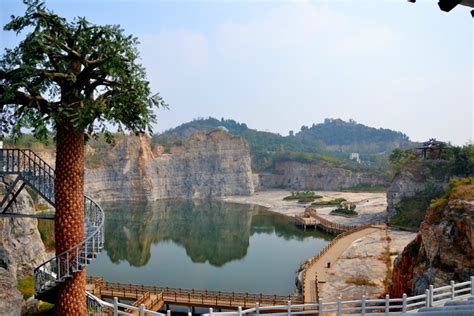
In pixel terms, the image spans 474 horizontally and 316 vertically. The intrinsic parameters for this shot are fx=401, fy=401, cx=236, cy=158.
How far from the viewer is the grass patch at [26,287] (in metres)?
15.7

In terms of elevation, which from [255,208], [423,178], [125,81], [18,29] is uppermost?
[18,29]

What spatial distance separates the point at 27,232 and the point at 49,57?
19.2m

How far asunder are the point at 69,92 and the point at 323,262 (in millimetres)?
27435

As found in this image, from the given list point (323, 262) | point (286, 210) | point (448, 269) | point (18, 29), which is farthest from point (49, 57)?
point (286, 210)

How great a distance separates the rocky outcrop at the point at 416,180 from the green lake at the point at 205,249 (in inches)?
497

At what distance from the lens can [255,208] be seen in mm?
83438

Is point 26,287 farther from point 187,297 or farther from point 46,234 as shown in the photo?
point 46,234

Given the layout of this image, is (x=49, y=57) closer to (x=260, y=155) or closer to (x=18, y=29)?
(x=18, y=29)

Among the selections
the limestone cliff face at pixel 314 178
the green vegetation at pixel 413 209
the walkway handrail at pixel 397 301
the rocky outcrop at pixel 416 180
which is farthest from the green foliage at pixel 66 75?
the limestone cliff face at pixel 314 178

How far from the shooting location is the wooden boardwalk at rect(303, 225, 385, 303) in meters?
25.7

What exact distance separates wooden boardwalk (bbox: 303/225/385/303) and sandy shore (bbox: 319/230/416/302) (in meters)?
0.46

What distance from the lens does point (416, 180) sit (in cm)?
5856

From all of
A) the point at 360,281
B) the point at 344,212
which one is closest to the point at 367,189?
the point at 344,212

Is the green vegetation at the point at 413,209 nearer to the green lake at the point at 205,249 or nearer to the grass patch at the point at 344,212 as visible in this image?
the green lake at the point at 205,249
